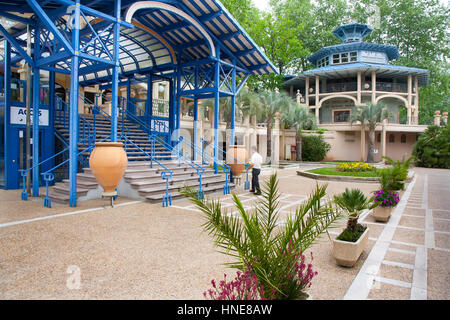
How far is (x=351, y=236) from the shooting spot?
Answer: 16.2ft

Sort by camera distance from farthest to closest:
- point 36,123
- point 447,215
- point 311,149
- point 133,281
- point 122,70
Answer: point 311,149, point 122,70, point 36,123, point 447,215, point 133,281

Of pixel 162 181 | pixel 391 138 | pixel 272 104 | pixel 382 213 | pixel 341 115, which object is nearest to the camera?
pixel 382 213

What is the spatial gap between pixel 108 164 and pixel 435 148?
100ft

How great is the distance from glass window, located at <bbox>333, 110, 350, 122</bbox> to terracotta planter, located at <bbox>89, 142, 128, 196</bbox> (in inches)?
1390

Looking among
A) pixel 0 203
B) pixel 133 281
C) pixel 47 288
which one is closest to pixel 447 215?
pixel 133 281

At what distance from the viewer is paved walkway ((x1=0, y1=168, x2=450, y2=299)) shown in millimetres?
3820

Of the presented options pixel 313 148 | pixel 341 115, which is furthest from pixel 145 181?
pixel 341 115

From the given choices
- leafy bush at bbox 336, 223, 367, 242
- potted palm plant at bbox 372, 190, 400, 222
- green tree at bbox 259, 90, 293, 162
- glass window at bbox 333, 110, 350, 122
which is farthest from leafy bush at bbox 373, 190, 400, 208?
glass window at bbox 333, 110, 350, 122

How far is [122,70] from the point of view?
52.6ft

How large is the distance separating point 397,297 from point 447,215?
6486 millimetres

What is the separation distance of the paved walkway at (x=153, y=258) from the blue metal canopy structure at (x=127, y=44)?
227 cm

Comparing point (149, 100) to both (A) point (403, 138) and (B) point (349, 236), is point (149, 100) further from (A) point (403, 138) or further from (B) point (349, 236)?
(A) point (403, 138)
